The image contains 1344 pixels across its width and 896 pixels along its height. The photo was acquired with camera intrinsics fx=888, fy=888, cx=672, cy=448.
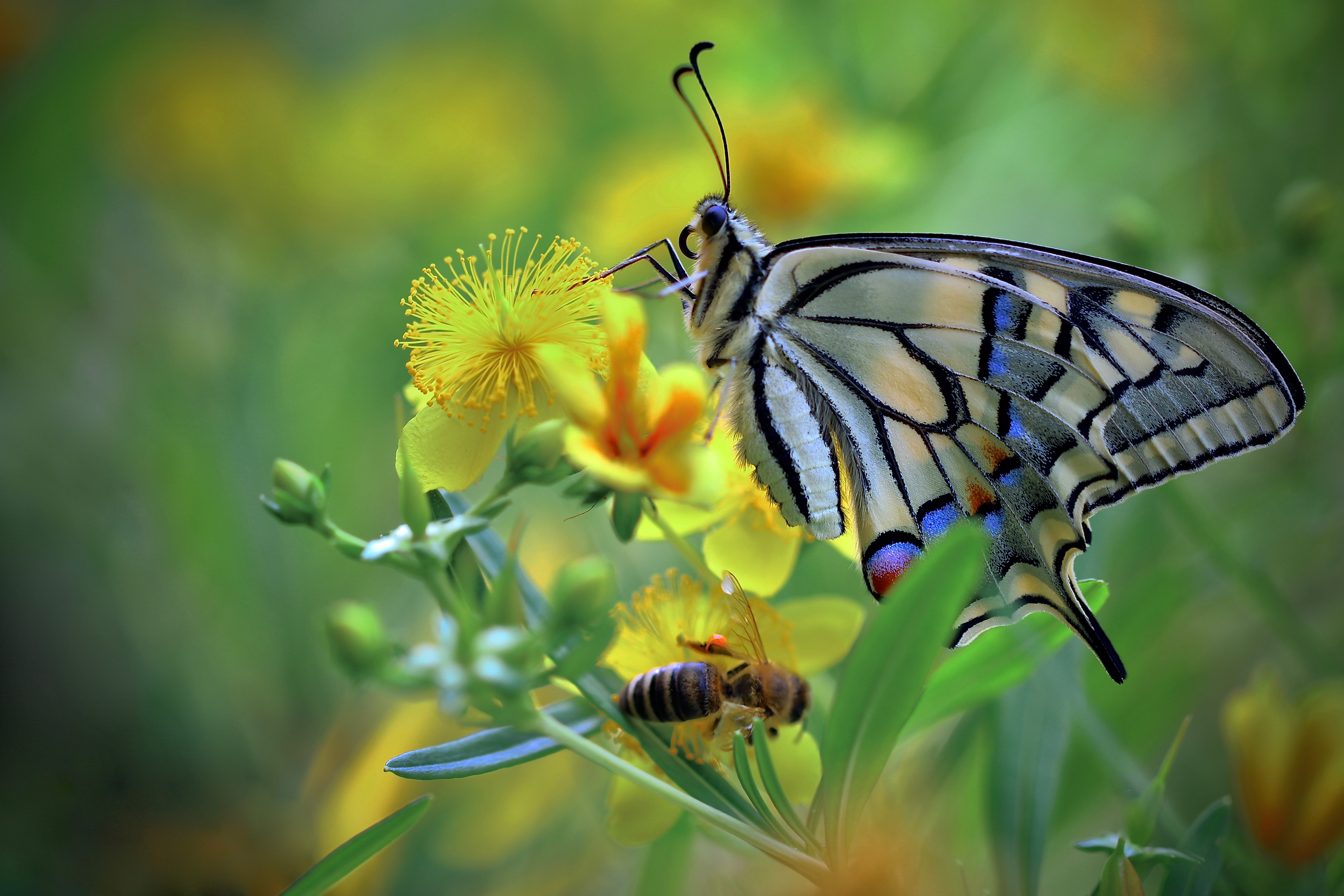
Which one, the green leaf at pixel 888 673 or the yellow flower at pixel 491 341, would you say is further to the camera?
the yellow flower at pixel 491 341

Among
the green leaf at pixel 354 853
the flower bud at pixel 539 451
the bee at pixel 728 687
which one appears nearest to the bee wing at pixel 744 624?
the bee at pixel 728 687

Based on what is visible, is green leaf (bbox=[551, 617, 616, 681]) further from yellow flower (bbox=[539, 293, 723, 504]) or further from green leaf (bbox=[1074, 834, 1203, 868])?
green leaf (bbox=[1074, 834, 1203, 868])

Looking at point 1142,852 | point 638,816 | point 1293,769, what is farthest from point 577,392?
point 1293,769

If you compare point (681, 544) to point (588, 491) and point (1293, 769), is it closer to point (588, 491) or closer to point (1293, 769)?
point (588, 491)

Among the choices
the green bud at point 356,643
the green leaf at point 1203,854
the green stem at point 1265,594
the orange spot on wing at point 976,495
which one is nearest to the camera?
the green bud at point 356,643

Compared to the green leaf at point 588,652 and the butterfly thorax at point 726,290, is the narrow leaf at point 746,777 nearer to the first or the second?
the green leaf at point 588,652

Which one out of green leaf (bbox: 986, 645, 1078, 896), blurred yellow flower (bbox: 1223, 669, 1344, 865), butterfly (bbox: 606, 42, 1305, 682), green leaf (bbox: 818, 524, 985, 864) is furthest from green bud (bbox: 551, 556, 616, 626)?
blurred yellow flower (bbox: 1223, 669, 1344, 865)

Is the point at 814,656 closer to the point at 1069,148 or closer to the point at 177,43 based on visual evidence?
the point at 1069,148
